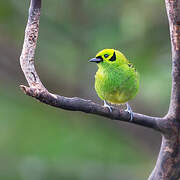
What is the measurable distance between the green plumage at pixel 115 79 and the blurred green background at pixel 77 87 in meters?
0.85

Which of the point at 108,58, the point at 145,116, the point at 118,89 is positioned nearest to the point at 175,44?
the point at 145,116

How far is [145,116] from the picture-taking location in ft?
9.25

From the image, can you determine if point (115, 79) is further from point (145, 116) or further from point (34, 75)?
point (34, 75)

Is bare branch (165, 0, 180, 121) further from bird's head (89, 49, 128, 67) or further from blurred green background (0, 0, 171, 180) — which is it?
blurred green background (0, 0, 171, 180)

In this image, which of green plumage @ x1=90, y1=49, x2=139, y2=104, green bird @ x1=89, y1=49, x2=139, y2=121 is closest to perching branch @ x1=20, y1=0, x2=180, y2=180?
green bird @ x1=89, y1=49, x2=139, y2=121

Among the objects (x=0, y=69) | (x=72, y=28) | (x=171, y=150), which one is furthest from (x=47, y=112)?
(x=171, y=150)

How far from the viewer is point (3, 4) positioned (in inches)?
199

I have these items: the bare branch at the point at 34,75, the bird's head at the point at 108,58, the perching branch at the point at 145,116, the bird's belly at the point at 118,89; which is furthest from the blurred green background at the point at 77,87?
the bare branch at the point at 34,75

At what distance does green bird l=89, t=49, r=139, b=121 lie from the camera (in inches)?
137

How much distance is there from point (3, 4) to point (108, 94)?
80.9 inches

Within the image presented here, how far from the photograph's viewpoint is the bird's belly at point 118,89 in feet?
11.4

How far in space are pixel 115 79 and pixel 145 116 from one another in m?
0.79

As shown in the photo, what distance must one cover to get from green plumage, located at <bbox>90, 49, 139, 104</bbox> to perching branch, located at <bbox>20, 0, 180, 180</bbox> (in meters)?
0.60

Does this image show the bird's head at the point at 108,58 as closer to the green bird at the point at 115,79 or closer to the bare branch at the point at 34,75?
the green bird at the point at 115,79
